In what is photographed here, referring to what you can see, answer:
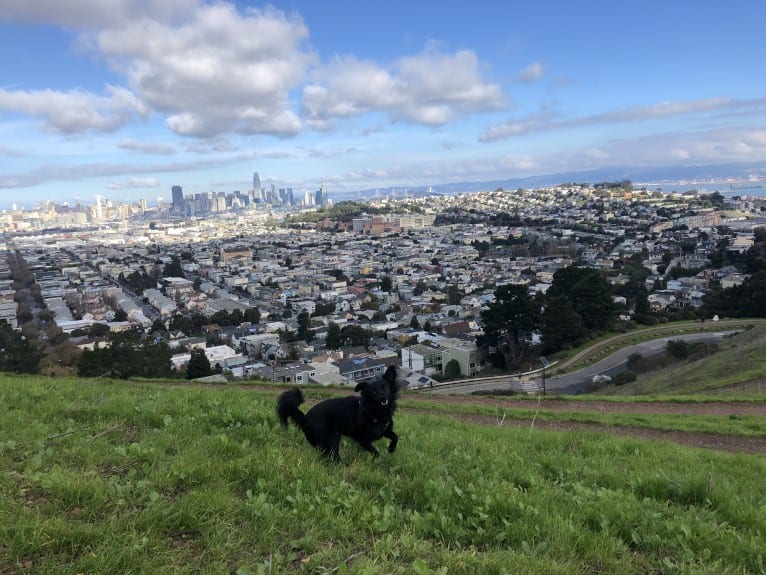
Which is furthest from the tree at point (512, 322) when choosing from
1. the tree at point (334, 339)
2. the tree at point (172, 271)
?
the tree at point (172, 271)

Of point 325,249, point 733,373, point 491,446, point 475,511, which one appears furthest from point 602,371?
point 325,249

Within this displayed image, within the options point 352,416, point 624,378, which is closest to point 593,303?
point 624,378

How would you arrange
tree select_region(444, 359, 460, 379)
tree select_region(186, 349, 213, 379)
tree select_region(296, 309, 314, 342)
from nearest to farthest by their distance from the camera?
tree select_region(186, 349, 213, 379) → tree select_region(444, 359, 460, 379) → tree select_region(296, 309, 314, 342)

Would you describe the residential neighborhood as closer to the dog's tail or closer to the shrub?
the shrub

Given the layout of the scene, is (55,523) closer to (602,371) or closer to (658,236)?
(602,371)

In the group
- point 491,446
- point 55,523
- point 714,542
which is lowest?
point 491,446

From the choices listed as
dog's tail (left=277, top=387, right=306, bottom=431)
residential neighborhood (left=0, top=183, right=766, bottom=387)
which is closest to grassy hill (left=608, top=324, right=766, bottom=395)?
residential neighborhood (left=0, top=183, right=766, bottom=387)
